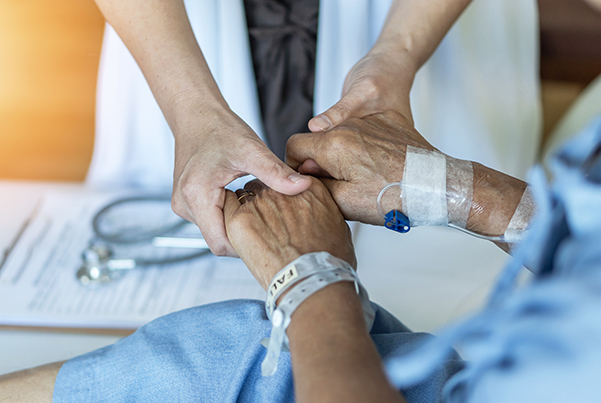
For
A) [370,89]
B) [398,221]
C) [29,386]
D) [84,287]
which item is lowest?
[84,287]

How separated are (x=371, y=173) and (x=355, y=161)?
0.03 meters

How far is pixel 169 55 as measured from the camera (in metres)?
0.95

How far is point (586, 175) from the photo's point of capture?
0.46m

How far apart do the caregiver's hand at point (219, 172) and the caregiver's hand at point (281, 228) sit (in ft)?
0.07

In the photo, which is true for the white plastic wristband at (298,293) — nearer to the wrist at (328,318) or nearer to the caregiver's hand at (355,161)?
the wrist at (328,318)

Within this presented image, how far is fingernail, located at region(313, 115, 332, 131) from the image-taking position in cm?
89

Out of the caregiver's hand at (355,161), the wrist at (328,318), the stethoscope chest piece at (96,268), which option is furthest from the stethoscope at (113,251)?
the wrist at (328,318)

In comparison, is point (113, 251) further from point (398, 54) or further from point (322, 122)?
point (398, 54)

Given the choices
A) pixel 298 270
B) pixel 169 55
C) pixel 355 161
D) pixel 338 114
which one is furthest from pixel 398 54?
pixel 298 270

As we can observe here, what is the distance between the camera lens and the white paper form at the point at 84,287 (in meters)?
1.08

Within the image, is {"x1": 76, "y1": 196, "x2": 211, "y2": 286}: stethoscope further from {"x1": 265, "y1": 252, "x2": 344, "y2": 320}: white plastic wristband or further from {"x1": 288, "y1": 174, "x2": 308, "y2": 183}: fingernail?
{"x1": 265, "y1": 252, "x2": 344, "y2": 320}: white plastic wristband

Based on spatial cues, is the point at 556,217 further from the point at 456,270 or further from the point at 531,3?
the point at 531,3

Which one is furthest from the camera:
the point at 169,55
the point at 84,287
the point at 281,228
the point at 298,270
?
the point at 84,287

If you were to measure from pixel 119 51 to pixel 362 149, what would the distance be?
879mm
